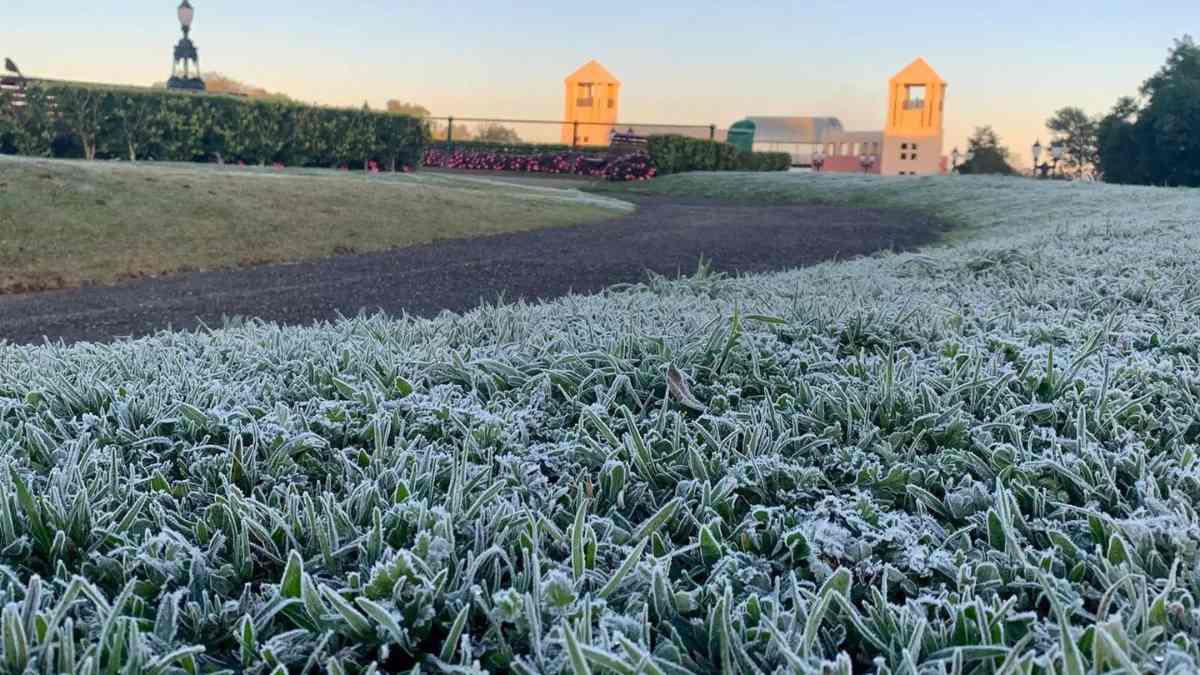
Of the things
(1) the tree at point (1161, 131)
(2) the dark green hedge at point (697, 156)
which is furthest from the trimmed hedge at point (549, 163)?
(1) the tree at point (1161, 131)

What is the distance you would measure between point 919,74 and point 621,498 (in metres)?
42.4

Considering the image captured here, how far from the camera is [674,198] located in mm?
16531

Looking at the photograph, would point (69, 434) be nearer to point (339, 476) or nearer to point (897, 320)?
point (339, 476)

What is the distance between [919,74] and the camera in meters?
40.1

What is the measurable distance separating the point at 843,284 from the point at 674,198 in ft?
42.2

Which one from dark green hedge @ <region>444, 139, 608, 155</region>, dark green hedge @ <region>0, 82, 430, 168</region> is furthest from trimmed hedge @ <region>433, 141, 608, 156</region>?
dark green hedge @ <region>0, 82, 430, 168</region>

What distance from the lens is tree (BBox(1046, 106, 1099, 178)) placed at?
36500 mm

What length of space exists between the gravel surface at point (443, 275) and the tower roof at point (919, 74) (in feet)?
108

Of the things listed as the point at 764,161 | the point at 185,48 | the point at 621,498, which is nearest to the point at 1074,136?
the point at 764,161

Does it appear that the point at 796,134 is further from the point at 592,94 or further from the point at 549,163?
the point at 549,163

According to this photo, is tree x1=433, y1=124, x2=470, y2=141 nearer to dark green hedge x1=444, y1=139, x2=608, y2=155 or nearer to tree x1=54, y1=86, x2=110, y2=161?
dark green hedge x1=444, y1=139, x2=608, y2=155

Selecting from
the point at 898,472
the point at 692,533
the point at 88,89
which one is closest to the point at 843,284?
the point at 898,472

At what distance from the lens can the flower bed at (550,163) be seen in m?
21.0

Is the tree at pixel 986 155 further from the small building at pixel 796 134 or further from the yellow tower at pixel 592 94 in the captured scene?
the yellow tower at pixel 592 94
